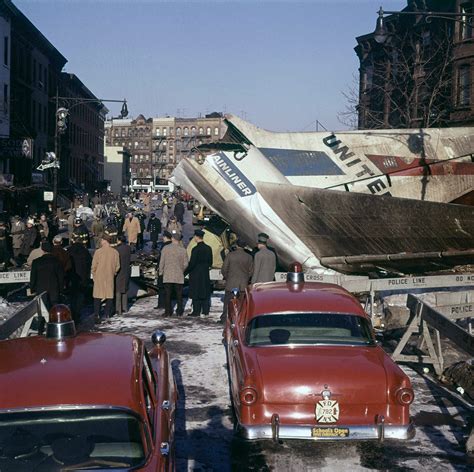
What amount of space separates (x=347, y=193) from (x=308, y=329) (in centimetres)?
1002

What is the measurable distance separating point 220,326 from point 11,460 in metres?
8.77

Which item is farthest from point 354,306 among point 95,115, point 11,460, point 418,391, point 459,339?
point 95,115

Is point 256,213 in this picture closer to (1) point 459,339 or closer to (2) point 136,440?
(1) point 459,339

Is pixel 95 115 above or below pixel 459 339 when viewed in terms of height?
above

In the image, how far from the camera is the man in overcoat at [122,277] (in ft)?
42.3

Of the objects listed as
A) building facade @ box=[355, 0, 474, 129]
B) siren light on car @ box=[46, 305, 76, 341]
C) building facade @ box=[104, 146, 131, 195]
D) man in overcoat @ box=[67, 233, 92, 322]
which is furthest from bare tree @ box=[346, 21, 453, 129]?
building facade @ box=[104, 146, 131, 195]

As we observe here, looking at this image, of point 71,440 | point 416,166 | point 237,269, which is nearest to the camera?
point 71,440

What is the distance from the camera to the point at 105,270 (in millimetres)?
12344

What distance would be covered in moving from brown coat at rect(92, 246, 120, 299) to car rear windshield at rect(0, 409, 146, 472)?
8182mm

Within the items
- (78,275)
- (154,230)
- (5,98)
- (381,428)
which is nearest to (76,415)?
(381,428)

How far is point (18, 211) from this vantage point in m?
43.1

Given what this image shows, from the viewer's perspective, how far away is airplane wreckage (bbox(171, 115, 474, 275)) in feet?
54.7

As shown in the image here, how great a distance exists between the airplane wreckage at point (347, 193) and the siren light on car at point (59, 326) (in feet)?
37.5

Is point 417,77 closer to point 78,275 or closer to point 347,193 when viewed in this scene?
point 347,193
